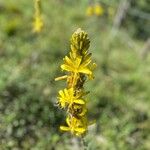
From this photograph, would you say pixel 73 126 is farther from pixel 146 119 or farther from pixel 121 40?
pixel 121 40

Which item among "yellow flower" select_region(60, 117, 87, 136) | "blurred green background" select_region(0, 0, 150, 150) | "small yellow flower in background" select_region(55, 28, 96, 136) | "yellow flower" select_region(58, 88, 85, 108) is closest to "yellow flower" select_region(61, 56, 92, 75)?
"small yellow flower in background" select_region(55, 28, 96, 136)

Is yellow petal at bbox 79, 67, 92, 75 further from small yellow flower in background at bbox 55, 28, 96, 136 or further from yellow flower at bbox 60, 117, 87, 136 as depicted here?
yellow flower at bbox 60, 117, 87, 136

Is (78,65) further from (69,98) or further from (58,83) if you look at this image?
(58,83)

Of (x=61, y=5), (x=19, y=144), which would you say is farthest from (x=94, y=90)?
(x=61, y=5)

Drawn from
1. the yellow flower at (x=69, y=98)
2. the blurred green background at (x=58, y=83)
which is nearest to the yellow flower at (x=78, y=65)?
the yellow flower at (x=69, y=98)

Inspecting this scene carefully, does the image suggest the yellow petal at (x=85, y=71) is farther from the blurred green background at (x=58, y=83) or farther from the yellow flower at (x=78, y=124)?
the blurred green background at (x=58, y=83)

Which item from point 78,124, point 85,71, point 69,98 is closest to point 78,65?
point 85,71
